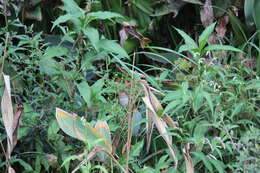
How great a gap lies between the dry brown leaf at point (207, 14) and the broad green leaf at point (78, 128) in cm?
166

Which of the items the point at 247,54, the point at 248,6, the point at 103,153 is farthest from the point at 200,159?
the point at 248,6

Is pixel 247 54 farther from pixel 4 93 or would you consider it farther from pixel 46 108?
pixel 4 93

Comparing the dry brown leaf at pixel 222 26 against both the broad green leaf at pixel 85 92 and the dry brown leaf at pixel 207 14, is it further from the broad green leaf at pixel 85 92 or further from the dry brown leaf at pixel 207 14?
the broad green leaf at pixel 85 92

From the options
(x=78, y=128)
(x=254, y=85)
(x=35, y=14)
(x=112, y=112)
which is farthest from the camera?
(x=35, y=14)

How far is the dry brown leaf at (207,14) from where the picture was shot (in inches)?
141

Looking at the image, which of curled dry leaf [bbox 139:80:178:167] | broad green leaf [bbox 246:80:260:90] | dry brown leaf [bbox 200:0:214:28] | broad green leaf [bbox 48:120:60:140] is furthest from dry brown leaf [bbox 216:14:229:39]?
broad green leaf [bbox 48:120:60:140]

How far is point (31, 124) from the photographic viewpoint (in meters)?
2.43

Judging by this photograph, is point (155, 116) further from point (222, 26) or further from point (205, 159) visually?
point (222, 26)

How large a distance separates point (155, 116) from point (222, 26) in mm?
1494

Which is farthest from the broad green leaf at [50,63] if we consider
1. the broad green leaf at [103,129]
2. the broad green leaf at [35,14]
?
the broad green leaf at [35,14]

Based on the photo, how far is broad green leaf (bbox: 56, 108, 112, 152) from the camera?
2.13 meters

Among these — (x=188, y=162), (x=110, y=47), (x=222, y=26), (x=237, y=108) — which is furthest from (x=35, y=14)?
(x=188, y=162)

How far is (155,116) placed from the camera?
2.30 m

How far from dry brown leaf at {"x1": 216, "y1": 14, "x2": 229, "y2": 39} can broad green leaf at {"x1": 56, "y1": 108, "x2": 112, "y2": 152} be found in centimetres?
165
